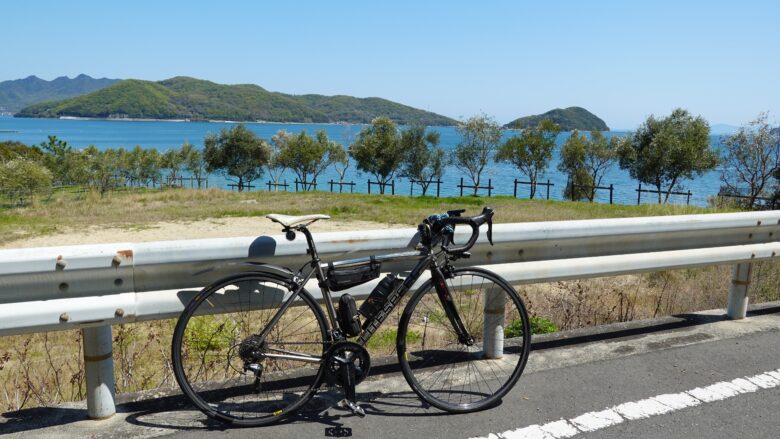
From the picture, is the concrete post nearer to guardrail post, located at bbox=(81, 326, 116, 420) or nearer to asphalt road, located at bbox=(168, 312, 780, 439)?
asphalt road, located at bbox=(168, 312, 780, 439)

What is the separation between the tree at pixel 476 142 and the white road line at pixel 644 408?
68.0m

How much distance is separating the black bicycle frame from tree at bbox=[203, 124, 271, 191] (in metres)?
83.9

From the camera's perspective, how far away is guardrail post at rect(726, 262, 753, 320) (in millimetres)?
5133

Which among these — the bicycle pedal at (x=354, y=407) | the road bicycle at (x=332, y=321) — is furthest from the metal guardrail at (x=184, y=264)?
the bicycle pedal at (x=354, y=407)

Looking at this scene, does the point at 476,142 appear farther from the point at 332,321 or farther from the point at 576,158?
the point at 332,321

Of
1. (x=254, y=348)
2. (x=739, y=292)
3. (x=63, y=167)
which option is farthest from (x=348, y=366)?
(x=63, y=167)

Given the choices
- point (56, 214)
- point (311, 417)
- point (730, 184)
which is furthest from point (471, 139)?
point (311, 417)

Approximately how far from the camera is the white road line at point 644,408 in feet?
10.5

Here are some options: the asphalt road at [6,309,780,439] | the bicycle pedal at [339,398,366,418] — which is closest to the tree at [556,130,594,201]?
the asphalt road at [6,309,780,439]

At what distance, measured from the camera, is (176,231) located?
70.2 ft

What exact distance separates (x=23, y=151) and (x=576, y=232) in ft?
366

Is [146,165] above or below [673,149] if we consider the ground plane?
below

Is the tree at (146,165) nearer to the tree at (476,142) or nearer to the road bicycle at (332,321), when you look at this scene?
the tree at (476,142)

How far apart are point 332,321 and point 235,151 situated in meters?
85.2
